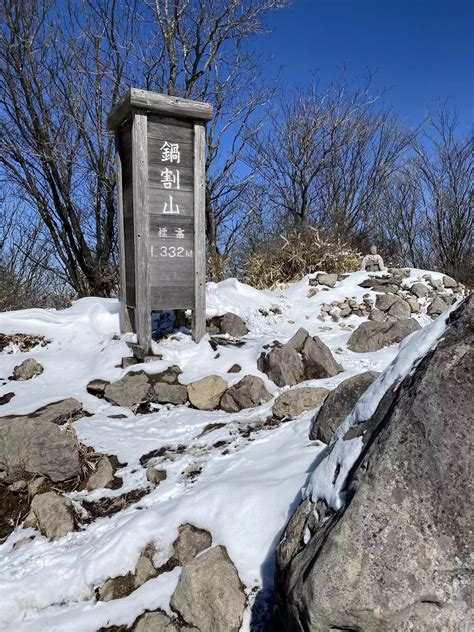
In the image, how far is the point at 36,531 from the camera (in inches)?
102

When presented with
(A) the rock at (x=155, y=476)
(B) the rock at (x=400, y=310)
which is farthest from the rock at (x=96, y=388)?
(B) the rock at (x=400, y=310)

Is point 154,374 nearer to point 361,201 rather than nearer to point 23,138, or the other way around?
point 23,138

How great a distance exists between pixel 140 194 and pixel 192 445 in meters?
2.83

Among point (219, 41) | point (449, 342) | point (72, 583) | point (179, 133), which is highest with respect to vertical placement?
point (219, 41)

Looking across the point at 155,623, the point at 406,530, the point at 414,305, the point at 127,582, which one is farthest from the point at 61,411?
the point at 414,305

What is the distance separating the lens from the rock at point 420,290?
24.7 ft

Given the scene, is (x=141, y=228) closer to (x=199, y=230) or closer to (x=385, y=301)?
(x=199, y=230)

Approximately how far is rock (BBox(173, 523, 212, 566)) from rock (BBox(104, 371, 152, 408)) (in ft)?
6.67

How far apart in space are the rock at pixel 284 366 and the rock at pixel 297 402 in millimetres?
552

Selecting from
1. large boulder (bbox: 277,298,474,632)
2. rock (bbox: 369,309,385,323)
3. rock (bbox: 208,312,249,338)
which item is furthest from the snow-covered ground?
rock (bbox: 369,309,385,323)

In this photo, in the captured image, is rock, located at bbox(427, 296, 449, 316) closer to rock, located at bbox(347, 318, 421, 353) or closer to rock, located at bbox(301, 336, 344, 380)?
rock, located at bbox(347, 318, 421, 353)

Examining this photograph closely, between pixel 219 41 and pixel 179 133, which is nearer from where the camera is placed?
pixel 179 133

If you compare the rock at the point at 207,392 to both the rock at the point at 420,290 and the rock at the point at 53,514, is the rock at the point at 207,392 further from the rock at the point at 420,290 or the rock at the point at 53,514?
the rock at the point at 420,290

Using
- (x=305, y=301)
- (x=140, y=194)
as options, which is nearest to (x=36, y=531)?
(x=140, y=194)
